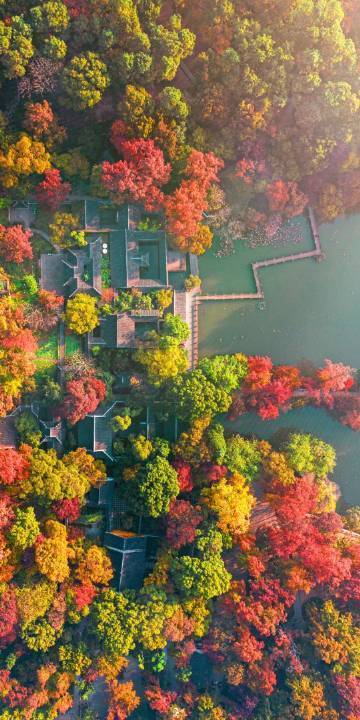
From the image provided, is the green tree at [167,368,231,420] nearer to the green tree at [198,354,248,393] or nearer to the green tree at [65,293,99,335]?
the green tree at [198,354,248,393]

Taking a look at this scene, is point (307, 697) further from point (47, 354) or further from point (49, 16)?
point (49, 16)

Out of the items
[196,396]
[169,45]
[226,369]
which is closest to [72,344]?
[196,396]

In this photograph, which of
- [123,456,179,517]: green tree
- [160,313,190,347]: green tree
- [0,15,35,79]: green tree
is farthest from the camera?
[160,313,190,347]: green tree

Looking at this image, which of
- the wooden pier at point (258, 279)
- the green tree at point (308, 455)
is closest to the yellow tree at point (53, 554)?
the wooden pier at point (258, 279)

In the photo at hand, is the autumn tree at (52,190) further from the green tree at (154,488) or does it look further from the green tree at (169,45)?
the green tree at (154,488)

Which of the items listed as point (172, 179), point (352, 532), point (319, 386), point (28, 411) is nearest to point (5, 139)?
point (172, 179)

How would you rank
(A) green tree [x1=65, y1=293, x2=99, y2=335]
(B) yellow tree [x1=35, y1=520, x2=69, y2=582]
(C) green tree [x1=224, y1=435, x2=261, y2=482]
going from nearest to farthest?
(B) yellow tree [x1=35, y1=520, x2=69, y2=582]
(A) green tree [x1=65, y1=293, x2=99, y2=335]
(C) green tree [x1=224, y1=435, x2=261, y2=482]

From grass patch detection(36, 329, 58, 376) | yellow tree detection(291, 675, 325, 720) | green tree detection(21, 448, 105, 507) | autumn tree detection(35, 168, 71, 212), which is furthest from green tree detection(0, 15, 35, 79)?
yellow tree detection(291, 675, 325, 720)
